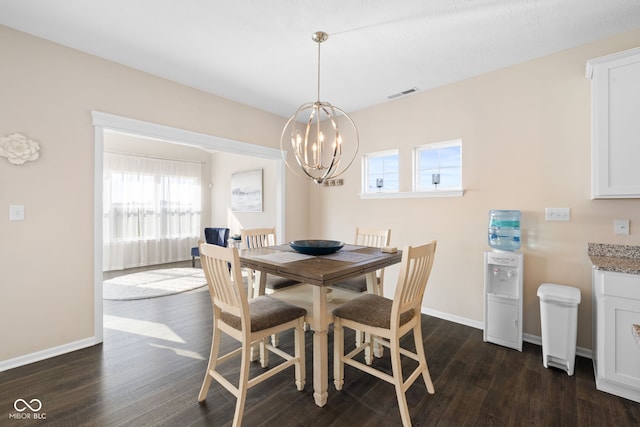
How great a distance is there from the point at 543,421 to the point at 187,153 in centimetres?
702

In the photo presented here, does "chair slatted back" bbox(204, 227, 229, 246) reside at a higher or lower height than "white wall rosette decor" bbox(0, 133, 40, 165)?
lower

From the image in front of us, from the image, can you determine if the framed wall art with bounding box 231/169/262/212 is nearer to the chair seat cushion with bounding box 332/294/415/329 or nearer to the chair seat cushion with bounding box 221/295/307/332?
the chair seat cushion with bounding box 221/295/307/332

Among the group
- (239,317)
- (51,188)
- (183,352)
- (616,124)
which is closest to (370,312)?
(239,317)

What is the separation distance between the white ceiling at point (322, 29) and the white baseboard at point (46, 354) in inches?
101

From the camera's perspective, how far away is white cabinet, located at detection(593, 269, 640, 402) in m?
1.80

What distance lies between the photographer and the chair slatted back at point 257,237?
2.85 meters

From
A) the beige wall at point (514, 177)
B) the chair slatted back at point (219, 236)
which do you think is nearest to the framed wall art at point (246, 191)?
the chair slatted back at point (219, 236)

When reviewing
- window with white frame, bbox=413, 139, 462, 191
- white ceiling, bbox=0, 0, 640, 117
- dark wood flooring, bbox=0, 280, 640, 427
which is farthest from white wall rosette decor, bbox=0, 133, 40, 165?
window with white frame, bbox=413, 139, 462, 191

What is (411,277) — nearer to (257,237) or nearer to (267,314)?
(267,314)

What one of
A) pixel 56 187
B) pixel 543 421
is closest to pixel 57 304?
pixel 56 187

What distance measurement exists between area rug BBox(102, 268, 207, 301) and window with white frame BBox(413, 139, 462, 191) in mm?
3451

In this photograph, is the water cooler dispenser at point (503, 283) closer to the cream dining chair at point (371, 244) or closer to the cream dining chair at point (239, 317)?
the cream dining chair at point (371, 244)

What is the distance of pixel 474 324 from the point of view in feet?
9.77

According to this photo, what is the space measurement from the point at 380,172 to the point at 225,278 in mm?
2804
